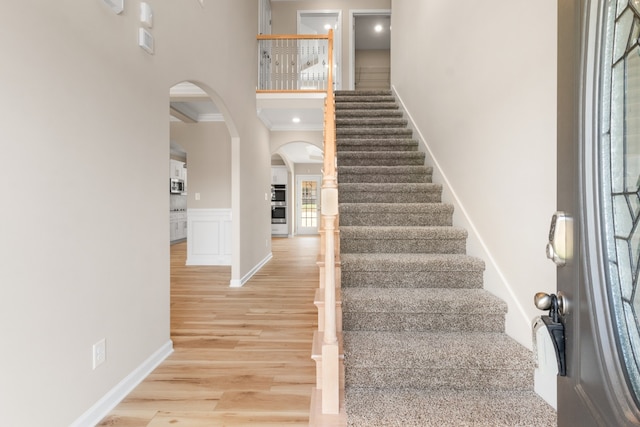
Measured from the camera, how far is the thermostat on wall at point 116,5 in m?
1.78

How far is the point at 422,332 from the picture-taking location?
1921 mm

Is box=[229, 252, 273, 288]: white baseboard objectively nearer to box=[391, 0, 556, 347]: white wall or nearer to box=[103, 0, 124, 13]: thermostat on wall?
box=[391, 0, 556, 347]: white wall

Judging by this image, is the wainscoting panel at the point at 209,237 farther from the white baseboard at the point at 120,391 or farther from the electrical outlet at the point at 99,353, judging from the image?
the electrical outlet at the point at 99,353

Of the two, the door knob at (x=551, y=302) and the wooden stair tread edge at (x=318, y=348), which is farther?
the wooden stair tread edge at (x=318, y=348)

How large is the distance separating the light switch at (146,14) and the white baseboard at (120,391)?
2129 mm

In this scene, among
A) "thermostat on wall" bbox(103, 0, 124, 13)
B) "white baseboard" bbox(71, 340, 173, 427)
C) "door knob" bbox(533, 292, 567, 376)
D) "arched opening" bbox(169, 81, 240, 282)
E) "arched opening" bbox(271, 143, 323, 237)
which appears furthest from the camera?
"arched opening" bbox(271, 143, 323, 237)

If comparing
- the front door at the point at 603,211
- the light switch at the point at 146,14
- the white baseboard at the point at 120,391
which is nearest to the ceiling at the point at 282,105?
the light switch at the point at 146,14

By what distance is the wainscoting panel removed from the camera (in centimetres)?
588

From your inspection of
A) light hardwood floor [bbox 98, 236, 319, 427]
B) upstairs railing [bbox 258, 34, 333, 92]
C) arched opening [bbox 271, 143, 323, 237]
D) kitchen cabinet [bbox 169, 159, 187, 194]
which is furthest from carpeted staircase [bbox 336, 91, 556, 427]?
arched opening [bbox 271, 143, 323, 237]

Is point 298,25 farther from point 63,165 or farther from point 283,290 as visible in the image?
point 63,165

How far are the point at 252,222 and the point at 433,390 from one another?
153 inches

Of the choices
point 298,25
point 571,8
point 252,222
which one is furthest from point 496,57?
point 298,25

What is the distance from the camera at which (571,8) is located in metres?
0.64

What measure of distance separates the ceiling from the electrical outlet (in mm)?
3303
